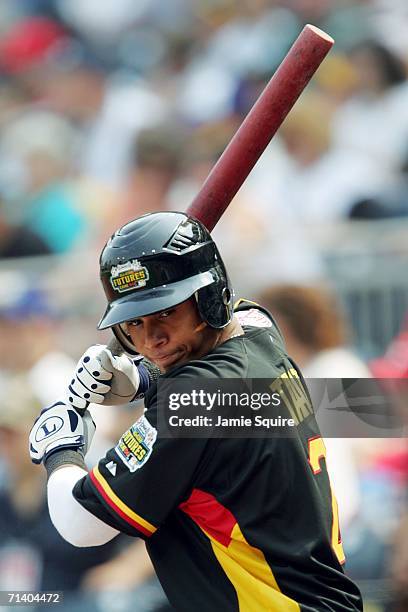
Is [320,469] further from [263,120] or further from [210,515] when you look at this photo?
[263,120]

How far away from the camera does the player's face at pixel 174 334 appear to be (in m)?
2.64

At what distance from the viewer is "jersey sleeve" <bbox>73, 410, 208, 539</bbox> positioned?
→ 2.47 meters

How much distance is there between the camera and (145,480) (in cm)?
249

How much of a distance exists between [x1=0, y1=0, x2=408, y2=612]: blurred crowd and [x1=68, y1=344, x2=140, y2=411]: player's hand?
43.5 inches

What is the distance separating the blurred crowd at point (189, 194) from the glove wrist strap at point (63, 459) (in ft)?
3.91

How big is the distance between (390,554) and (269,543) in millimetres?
1895

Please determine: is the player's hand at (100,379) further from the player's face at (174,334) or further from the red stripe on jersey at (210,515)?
the red stripe on jersey at (210,515)

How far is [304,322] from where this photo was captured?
4898mm

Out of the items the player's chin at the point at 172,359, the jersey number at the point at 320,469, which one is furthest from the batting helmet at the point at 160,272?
the jersey number at the point at 320,469

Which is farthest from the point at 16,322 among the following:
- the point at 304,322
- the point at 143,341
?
the point at 143,341

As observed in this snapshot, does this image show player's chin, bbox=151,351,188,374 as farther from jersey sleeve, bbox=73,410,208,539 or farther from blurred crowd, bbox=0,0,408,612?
blurred crowd, bbox=0,0,408,612

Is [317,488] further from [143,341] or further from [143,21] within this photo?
[143,21]

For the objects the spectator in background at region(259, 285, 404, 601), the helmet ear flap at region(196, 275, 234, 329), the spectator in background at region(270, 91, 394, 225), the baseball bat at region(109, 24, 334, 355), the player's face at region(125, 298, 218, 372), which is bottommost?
the spectator in background at region(259, 285, 404, 601)

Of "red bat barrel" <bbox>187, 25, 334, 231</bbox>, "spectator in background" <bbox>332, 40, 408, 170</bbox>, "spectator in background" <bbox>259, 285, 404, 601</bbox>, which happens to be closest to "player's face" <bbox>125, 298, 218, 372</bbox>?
"red bat barrel" <bbox>187, 25, 334, 231</bbox>
